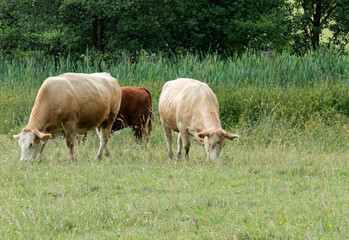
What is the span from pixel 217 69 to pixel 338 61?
329 cm

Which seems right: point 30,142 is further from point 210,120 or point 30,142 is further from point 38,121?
point 210,120

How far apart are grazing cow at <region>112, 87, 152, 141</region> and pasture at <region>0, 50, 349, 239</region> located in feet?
1.06

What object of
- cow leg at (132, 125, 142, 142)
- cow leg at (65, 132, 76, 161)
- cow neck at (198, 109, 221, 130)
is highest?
cow neck at (198, 109, 221, 130)

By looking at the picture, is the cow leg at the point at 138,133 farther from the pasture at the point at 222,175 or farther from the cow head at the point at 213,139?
the cow head at the point at 213,139

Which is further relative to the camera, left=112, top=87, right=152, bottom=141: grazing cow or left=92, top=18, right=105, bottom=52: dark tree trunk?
left=92, top=18, right=105, bottom=52: dark tree trunk

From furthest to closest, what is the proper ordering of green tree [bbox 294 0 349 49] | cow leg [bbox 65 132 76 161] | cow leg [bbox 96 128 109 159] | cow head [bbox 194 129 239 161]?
green tree [bbox 294 0 349 49]
cow leg [bbox 96 128 109 159]
cow leg [bbox 65 132 76 161]
cow head [bbox 194 129 239 161]

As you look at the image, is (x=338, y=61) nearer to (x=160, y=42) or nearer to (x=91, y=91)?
(x=91, y=91)

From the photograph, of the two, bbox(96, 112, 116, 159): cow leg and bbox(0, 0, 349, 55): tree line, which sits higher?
bbox(0, 0, 349, 55): tree line

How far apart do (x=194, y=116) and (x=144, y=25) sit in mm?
12703

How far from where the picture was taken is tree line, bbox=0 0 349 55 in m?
18.0

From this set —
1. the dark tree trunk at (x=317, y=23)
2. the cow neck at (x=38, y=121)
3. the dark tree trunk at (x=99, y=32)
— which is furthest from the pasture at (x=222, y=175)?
the dark tree trunk at (x=317, y=23)

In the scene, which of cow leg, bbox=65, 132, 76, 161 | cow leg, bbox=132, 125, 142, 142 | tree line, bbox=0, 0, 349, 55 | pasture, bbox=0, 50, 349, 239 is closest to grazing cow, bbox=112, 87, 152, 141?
cow leg, bbox=132, 125, 142, 142

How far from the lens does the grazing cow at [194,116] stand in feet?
25.2

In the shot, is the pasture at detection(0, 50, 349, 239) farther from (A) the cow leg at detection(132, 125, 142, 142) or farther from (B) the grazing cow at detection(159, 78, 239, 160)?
(B) the grazing cow at detection(159, 78, 239, 160)
